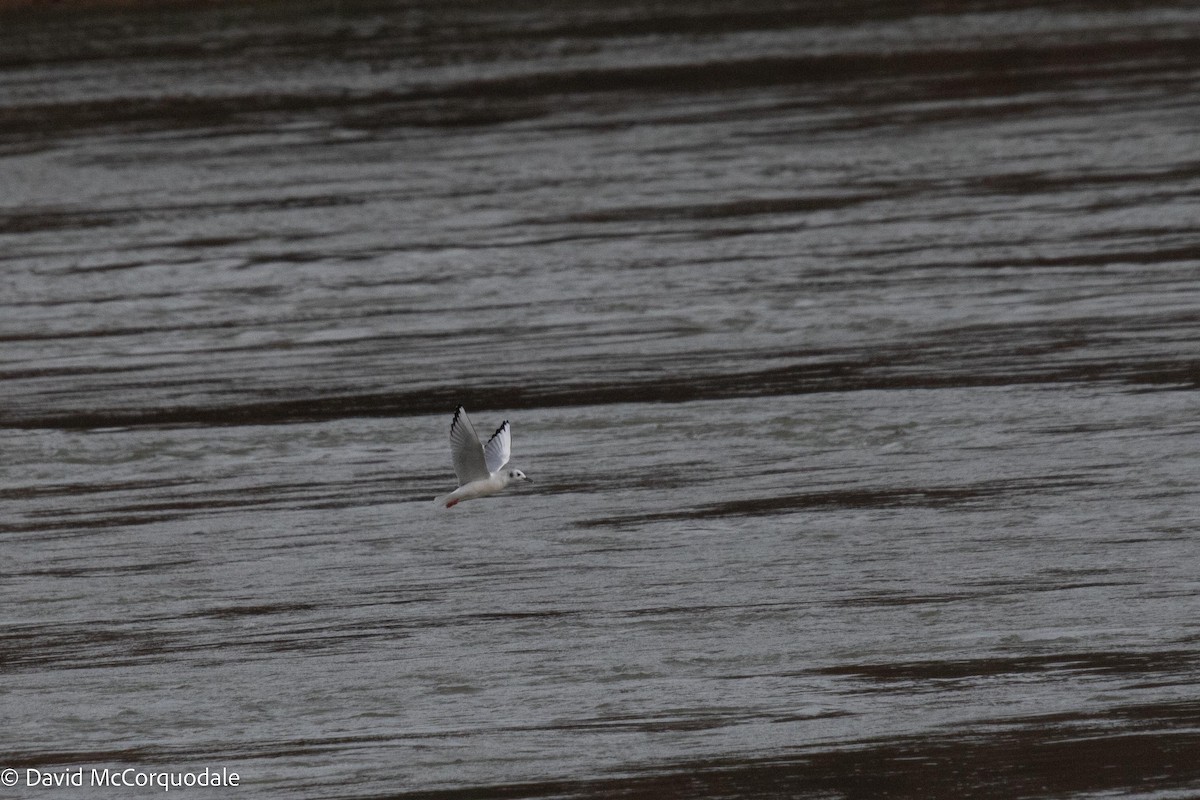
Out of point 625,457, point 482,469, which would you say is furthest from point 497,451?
point 625,457

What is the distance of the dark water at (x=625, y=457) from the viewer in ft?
21.4

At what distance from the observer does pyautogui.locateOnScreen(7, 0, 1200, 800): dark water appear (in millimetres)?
6535

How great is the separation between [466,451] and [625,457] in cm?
161

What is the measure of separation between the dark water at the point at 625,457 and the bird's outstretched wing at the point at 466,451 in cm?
37

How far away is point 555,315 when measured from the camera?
11664 millimetres

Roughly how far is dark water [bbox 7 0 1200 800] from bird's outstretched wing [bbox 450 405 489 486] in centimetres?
37

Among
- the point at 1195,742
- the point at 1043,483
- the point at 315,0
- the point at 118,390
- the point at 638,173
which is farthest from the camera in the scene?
the point at 315,0

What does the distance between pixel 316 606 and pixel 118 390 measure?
10.9 feet

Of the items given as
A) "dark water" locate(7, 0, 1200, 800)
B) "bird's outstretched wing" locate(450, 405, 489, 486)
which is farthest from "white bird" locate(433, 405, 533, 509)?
"dark water" locate(7, 0, 1200, 800)

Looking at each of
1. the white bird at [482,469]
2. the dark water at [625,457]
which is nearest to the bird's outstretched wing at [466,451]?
the white bird at [482,469]

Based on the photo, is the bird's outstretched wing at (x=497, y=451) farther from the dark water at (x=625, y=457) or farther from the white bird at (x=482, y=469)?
the dark water at (x=625, y=457)

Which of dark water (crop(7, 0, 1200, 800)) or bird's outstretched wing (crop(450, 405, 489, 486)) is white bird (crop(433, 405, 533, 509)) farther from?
dark water (crop(7, 0, 1200, 800))

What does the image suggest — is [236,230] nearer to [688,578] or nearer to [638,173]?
[638,173]

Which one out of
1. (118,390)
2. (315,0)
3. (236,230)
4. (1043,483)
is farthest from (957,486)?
(315,0)
